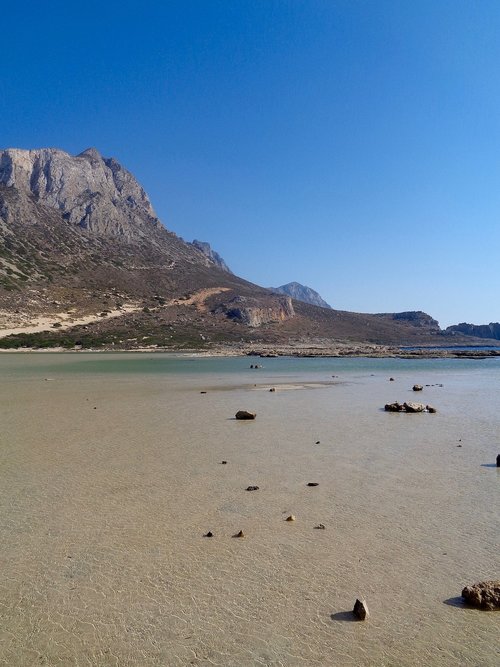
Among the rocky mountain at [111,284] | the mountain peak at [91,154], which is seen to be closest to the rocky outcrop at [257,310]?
the rocky mountain at [111,284]

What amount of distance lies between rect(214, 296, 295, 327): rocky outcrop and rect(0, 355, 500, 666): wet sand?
367 feet

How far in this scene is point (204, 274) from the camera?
502 feet

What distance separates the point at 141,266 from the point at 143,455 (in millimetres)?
132207

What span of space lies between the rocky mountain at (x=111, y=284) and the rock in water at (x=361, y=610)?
3251 inches

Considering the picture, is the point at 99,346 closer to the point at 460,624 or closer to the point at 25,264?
the point at 25,264

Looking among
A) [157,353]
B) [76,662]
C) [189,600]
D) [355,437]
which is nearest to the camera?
[76,662]

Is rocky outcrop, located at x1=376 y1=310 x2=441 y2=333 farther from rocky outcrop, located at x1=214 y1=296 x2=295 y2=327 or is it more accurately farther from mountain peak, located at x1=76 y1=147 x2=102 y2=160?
mountain peak, located at x1=76 y1=147 x2=102 y2=160

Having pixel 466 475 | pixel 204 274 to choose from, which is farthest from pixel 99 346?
pixel 466 475

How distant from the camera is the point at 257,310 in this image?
430ft

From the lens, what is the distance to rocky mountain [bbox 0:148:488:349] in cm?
9662

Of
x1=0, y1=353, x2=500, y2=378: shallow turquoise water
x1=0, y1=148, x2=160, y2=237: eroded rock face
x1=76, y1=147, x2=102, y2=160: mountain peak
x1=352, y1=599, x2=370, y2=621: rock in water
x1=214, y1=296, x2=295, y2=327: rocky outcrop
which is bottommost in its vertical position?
x1=0, y1=353, x2=500, y2=378: shallow turquoise water

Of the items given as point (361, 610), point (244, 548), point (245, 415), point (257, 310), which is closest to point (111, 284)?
point (257, 310)

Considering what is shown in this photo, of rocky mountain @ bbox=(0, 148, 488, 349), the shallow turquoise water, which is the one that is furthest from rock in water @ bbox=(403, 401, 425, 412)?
rocky mountain @ bbox=(0, 148, 488, 349)

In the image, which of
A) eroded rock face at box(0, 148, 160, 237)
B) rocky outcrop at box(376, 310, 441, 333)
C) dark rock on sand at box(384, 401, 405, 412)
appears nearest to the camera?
dark rock on sand at box(384, 401, 405, 412)
